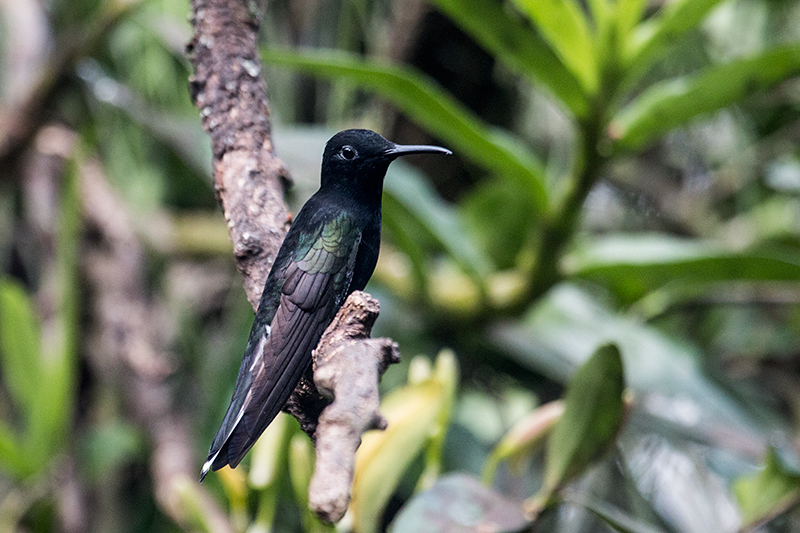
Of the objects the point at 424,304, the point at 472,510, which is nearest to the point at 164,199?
the point at 424,304

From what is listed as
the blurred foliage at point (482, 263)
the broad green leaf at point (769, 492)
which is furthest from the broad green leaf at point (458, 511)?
the broad green leaf at point (769, 492)

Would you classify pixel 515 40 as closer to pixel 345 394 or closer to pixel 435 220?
pixel 435 220

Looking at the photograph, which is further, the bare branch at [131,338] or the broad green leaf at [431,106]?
the bare branch at [131,338]

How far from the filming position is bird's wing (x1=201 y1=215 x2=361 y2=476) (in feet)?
0.85

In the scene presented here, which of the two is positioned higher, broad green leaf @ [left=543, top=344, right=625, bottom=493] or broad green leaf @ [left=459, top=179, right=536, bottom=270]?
broad green leaf @ [left=459, top=179, right=536, bottom=270]

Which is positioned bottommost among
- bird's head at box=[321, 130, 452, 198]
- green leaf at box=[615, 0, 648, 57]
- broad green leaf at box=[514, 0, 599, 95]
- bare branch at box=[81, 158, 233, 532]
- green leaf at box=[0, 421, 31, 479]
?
green leaf at box=[0, 421, 31, 479]

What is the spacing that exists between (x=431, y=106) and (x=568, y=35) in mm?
A: 177

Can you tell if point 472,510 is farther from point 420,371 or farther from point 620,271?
point 620,271

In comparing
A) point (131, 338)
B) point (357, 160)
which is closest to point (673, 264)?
point (357, 160)

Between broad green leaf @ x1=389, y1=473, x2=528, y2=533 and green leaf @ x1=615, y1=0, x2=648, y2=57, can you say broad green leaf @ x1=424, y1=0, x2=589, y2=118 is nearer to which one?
green leaf @ x1=615, y1=0, x2=648, y2=57

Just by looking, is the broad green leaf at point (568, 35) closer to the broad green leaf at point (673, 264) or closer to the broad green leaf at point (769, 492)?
the broad green leaf at point (673, 264)

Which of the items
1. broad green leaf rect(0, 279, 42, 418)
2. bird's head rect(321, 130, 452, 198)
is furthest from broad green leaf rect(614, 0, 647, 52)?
broad green leaf rect(0, 279, 42, 418)

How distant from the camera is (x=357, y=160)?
0.33m

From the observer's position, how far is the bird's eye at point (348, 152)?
328 mm
